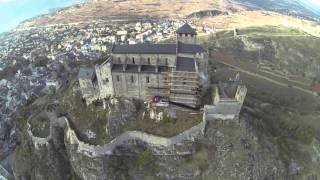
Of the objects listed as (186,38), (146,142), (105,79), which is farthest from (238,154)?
(105,79)

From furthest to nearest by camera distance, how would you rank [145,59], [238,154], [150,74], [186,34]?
[186,34], [145,59], [150,74], [238,154]

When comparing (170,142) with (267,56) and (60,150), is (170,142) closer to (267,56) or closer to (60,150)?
(60,150)

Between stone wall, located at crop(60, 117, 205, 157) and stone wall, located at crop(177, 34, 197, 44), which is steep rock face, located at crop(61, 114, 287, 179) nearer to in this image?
stone wall, located at crop(60, 117, 205, 157)

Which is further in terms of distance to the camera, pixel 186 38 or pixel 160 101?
pixel 186 38

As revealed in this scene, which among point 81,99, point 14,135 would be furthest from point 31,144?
point 14,135

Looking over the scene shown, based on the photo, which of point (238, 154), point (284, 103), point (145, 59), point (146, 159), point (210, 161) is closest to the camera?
point (210, 161)

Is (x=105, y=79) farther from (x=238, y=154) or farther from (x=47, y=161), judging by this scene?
(x=238, y=154)

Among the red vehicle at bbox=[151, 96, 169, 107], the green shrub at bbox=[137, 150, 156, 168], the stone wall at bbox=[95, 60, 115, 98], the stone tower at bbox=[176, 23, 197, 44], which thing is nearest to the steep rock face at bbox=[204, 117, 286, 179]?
the red vehicle at bbox=[151, 96, 169, 107]
